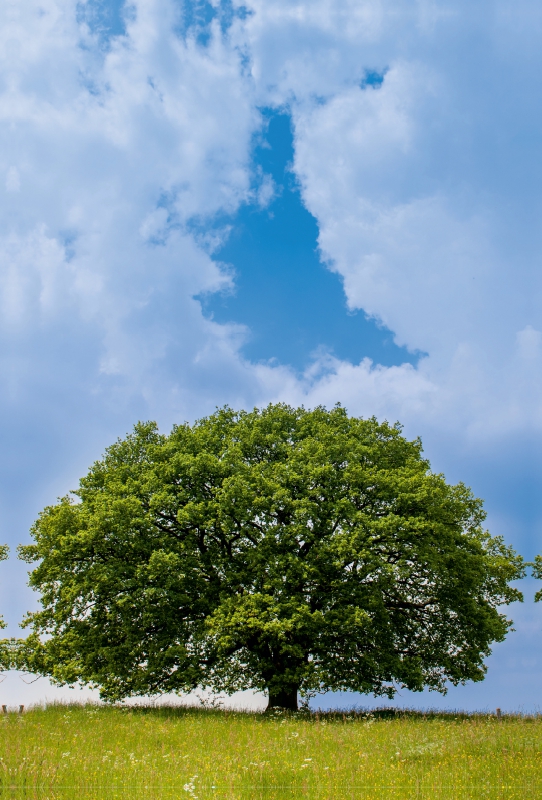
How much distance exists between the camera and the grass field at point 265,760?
40.2 ft

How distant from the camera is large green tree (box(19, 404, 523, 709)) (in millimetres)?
25422

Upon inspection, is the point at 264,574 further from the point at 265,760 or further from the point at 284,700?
the point at 265,760

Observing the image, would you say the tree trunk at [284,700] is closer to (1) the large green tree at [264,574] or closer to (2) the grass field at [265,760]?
(1) the large green tree at [264,574]

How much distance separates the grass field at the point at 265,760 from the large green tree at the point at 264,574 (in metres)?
5.29

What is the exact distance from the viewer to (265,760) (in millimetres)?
14836

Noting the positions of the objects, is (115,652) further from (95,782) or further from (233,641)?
(95,782)

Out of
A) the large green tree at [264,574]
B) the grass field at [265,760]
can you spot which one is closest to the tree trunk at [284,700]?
the large green tree at [264,574]

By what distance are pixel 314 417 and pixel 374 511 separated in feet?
19.4

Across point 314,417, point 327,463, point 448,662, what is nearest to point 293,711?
point 448,662

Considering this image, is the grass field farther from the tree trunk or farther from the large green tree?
the tree trunk

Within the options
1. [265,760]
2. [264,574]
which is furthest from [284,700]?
[265,760]

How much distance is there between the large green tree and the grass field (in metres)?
5.29

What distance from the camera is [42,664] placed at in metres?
28.4

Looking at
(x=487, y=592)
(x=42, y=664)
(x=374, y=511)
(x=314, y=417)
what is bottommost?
(x=42, y=664)
